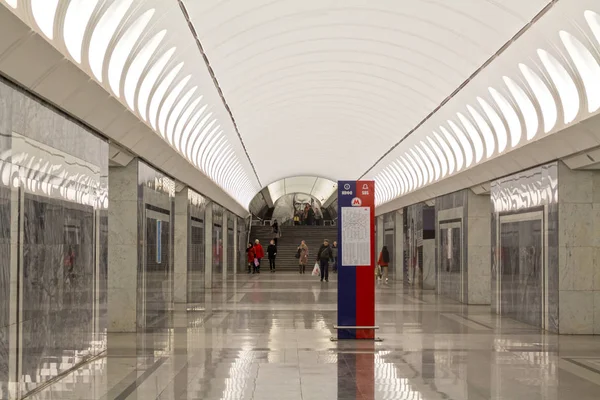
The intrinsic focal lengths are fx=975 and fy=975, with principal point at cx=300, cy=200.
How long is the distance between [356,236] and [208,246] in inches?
701

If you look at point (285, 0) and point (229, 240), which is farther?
point (229, 240)

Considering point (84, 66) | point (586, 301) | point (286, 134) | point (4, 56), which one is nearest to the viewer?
point (4, 56)

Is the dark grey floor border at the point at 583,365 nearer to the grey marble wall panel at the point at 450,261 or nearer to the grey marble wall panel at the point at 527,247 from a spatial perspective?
the grey marble wall panel at the point at 527,247

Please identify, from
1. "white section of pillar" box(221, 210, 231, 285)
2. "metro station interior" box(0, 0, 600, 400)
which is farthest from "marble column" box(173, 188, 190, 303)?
"white section of pillar" box(221, 210, 231, 285)

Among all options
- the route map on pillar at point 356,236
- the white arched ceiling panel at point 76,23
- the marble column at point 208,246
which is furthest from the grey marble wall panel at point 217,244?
the white arched ceiling panel at point 76,23

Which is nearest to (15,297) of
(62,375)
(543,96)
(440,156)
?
→ (62,375)

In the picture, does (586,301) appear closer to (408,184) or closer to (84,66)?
(84,66)

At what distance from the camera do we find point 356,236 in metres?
16.0

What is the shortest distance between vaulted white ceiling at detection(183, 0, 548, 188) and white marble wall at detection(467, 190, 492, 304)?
2911mm

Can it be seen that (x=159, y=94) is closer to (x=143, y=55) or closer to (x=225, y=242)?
(x=143, y=55)

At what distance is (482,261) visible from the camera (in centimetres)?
2712

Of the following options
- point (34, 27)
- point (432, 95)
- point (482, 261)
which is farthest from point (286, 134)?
point (34, 27)

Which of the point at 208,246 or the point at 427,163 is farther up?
the point at 427,163

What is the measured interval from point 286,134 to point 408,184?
19.3ft
